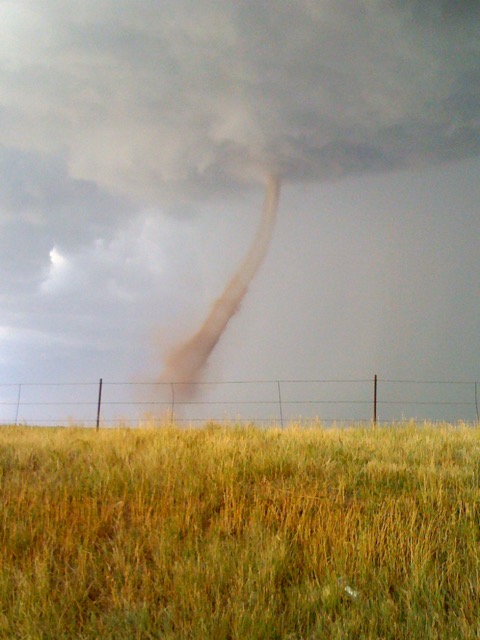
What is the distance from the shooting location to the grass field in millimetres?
4664

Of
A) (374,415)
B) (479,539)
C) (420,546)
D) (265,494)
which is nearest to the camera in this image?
(420,546)

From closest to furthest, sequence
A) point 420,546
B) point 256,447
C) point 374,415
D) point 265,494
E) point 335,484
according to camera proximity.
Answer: point 420,546, point 265,494, point 335,484, point 256,447, point 374,415

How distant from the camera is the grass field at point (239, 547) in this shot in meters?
4.66

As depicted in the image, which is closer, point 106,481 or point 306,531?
point 306,531

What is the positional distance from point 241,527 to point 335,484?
7.24 ft

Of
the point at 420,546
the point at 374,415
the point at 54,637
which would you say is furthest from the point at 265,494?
the point at 374,415

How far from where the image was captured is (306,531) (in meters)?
6.11

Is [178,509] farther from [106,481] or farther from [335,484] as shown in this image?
[335,484]

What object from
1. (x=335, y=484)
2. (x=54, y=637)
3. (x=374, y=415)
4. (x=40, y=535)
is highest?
(x=374, y=415)

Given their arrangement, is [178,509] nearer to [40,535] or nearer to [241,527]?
[241,527]

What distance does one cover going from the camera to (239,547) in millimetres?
5855

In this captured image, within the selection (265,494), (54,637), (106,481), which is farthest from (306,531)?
(106,481)

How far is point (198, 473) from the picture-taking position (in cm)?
857

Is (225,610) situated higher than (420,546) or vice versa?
(420,546)
